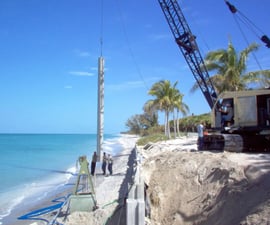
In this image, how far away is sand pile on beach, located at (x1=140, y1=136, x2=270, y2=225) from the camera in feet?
19.6

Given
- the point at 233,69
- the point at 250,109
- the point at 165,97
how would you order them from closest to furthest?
1. the point at 250,109
2. the point at 233,69
3. the point at 165,97

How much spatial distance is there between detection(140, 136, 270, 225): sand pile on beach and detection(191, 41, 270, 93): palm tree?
1604 cm

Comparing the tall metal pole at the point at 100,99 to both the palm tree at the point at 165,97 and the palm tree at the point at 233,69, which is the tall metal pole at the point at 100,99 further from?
the palm tree at the point at 165,97

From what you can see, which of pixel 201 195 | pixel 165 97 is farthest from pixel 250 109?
pixel 165 97

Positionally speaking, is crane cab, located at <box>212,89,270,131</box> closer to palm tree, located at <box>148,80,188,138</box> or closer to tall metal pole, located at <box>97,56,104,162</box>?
tall metal pole, located at <box>97,56,104,162</box>

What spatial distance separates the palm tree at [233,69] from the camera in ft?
83.8

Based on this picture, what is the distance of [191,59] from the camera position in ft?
91.9

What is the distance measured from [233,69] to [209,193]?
19.6 metres

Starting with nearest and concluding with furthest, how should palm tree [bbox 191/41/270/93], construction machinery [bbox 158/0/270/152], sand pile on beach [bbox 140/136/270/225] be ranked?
sand pile on beach [bbox 140/136/270/225], construction machinery [bbox 158/0/270/152], palm tree [bbox 191/41/270/93]

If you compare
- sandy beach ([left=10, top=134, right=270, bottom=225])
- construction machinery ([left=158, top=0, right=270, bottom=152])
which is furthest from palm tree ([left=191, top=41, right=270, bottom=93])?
sandy beach ([left=10, top=134, right=270, bottom=225])

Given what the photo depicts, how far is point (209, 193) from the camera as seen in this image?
7.73 metres

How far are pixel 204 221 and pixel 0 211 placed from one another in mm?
12002

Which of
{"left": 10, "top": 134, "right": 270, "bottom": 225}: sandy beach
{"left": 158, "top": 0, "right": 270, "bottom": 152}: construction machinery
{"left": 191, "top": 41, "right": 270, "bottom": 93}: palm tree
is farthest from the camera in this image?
{"left": 191, "top": 41, "right": 270, "bottom": 93}: palm tree

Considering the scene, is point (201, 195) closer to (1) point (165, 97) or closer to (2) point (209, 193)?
(2) point (209, 193)
